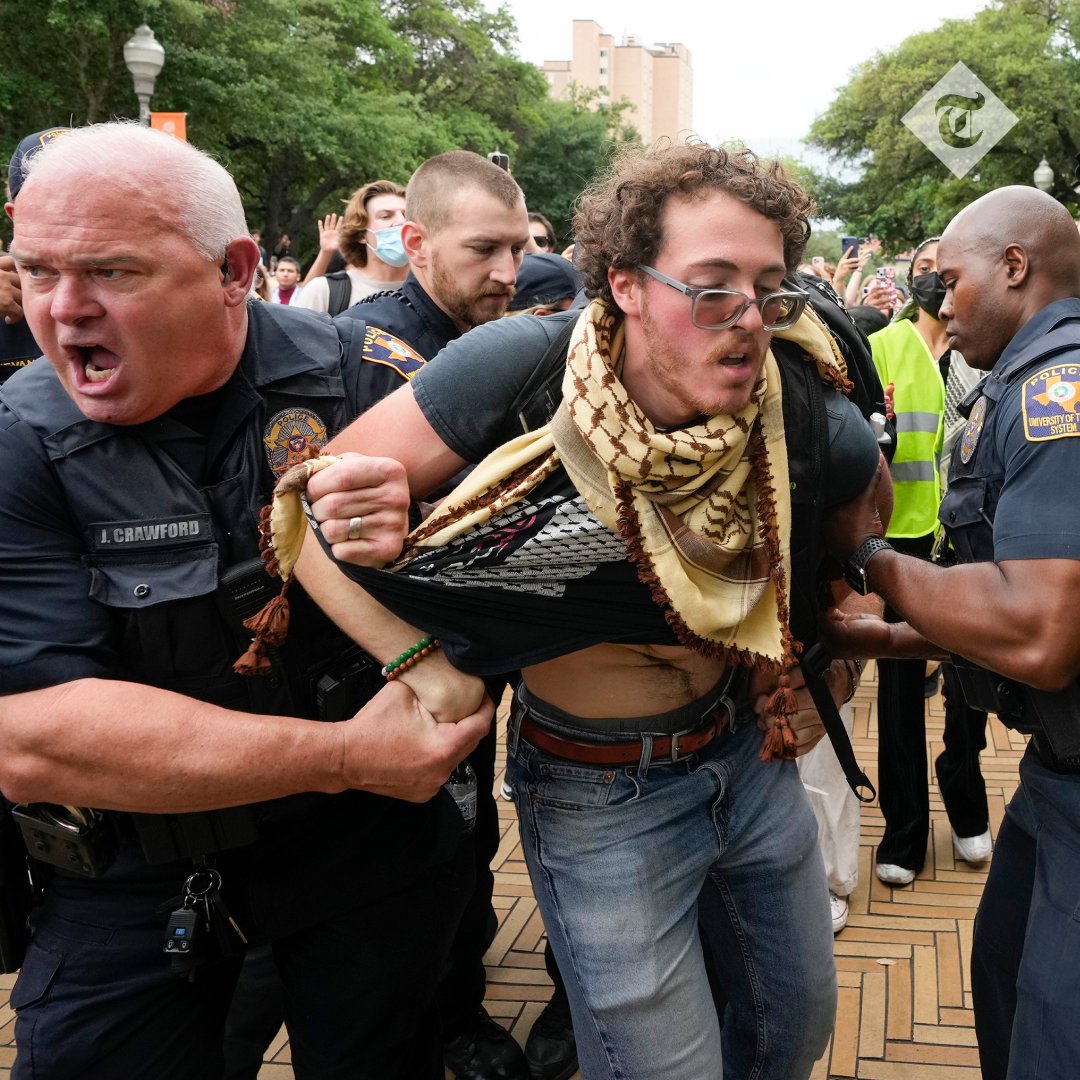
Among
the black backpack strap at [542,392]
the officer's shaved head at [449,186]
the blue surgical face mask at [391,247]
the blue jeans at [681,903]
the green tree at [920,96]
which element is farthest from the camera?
the green tree at [920,96]

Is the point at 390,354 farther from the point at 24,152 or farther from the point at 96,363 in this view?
the point at 24,152

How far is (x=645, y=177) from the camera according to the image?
1.96m

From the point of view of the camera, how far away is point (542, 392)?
1.96 m

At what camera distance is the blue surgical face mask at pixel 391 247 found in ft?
17.6

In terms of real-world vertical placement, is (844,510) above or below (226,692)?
above

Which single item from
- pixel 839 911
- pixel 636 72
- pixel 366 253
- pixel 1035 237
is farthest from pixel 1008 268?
pixel 636 72

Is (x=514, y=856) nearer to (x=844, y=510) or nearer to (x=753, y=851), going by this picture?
(x=753, y=851)

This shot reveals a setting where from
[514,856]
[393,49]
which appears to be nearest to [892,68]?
[393,49]

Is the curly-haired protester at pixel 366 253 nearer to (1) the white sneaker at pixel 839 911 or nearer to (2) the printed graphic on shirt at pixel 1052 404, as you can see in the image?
(1) the white sneaker at pixel 839 911

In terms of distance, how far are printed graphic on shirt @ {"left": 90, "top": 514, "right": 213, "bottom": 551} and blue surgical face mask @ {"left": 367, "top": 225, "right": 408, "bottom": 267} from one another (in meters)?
3.61

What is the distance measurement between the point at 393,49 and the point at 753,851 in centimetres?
2983

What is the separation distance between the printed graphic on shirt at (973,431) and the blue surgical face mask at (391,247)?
3.43m

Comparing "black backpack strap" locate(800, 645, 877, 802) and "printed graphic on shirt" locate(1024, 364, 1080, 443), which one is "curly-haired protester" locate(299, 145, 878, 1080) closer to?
"black backpack strap" locate(800, 645, 877, 802)

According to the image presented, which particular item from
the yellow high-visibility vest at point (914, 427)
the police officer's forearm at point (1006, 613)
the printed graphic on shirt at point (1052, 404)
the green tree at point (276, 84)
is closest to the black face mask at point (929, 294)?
the yellow high-visibility vest at point (914, 427)
